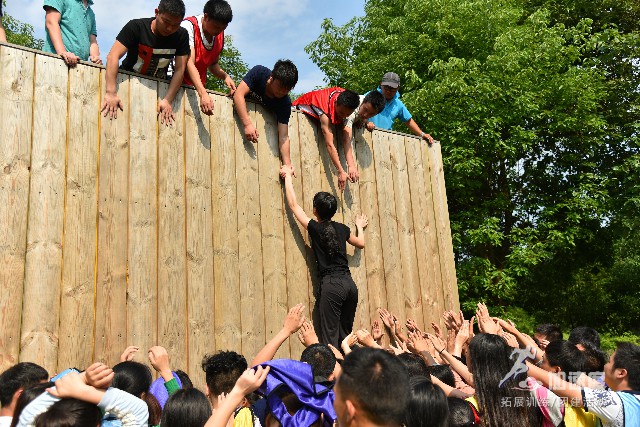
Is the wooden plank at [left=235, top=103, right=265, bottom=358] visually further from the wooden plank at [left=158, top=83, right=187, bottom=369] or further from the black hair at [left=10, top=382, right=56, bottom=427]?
the black hair at [left=10, top=382, right=56, bottom=427]

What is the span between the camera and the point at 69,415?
1979 mm

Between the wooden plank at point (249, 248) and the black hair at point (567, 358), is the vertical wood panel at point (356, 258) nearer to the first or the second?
the wooden plank at point (249, 248)

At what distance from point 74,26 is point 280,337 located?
346cm

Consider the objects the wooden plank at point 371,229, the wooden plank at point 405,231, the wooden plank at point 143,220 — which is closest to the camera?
the wooden plank at point 143,220

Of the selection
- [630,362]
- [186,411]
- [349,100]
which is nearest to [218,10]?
[349,100]

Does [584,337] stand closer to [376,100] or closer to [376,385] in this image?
[376,385]

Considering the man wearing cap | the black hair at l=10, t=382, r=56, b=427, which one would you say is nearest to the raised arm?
the man wearing cap

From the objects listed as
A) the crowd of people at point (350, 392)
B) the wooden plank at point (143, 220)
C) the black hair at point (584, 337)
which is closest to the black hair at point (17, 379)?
the crowd of people at point (350, 392)

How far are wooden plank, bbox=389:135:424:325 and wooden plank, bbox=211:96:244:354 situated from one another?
2121 mm

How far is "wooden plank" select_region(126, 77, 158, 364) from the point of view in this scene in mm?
4305

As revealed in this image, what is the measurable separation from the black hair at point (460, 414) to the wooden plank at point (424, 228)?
3.50 meters

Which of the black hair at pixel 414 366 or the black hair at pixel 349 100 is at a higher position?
the black hair at pixel 349 100

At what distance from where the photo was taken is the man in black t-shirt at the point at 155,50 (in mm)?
4434

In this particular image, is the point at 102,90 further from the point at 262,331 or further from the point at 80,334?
the point at 262,331
